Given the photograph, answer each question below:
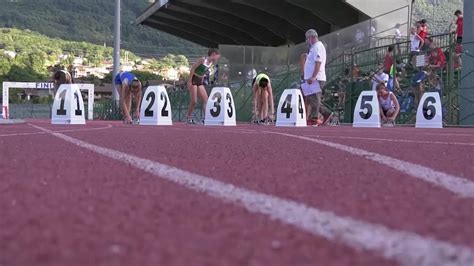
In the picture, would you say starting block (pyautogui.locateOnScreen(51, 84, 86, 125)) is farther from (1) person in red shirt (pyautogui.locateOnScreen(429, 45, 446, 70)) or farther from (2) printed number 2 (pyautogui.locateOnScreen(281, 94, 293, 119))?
(1) person in red shirt (pyautogui.locateOnScreen(429, 45, 446, 70))

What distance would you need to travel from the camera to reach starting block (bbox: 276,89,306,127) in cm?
1403

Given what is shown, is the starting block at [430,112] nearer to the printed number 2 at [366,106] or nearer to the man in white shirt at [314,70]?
the printed number 2 at [366,106]

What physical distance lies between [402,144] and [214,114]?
838 centimetres

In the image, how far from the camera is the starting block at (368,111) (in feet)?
49.8

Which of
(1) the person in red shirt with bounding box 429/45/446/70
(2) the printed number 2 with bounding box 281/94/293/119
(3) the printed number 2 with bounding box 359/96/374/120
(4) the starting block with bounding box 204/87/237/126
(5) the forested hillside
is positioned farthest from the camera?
(5) the forested hillside

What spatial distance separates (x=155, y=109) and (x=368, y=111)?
4.89 metres

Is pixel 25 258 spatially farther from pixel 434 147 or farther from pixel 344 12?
pixel 344 12

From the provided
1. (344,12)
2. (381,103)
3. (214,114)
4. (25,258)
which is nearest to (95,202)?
(25,258)

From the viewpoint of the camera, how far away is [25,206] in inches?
121

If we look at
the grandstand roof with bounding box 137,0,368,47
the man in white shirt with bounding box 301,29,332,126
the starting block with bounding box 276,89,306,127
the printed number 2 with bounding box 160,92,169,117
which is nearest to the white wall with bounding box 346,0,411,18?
the grandstand roof with bounding box 137,0,368,47

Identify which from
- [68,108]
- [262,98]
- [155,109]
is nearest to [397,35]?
[262,98]

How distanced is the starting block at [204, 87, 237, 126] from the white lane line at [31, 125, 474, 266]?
35.6 ft

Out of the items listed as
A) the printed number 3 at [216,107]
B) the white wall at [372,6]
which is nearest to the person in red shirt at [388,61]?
the printed number 3 at [216,107]

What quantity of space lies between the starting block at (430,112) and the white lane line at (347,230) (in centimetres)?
1186
